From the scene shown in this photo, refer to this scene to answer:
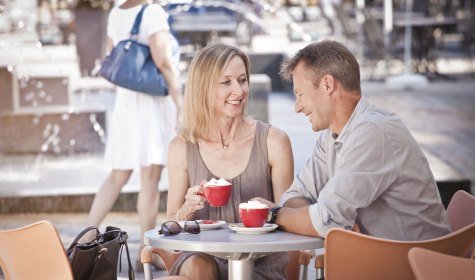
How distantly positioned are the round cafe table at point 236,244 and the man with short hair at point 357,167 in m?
0.13

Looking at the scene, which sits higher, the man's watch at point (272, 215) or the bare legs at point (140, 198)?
the man's watch at point (272, 215)

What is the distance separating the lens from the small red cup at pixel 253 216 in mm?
4250

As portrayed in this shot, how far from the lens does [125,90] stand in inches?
281

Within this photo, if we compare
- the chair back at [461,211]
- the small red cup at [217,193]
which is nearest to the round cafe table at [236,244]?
the small red cup at [217,193]

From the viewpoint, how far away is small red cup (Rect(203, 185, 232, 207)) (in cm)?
434

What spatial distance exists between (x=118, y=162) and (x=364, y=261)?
3.44m

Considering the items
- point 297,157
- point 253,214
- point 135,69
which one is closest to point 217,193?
point 253,214

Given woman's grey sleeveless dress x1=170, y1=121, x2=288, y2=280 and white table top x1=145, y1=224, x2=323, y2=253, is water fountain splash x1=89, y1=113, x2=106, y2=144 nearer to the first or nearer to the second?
woman's grey sleeveless dress x1=170, y1=121, x2=288, y2=280

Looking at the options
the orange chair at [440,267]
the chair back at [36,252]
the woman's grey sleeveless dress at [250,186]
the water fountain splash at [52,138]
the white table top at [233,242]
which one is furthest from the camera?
the water fountain splash at [52,138]

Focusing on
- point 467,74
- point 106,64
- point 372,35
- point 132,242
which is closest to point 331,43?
point 106,64

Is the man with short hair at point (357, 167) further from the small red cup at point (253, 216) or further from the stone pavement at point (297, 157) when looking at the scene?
the stone pavement at point (297, 157)

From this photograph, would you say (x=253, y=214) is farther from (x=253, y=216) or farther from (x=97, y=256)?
(x=97, y=256)

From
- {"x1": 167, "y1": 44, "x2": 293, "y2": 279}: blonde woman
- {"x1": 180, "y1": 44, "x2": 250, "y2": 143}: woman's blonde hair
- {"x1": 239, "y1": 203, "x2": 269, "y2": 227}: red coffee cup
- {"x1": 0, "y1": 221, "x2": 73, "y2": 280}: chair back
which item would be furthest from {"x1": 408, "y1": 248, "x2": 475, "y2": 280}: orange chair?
{"x1": 180, "y1": 44, "x2": 250, "y2": 143}: woman's blonde hair

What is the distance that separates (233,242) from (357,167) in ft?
1.77
